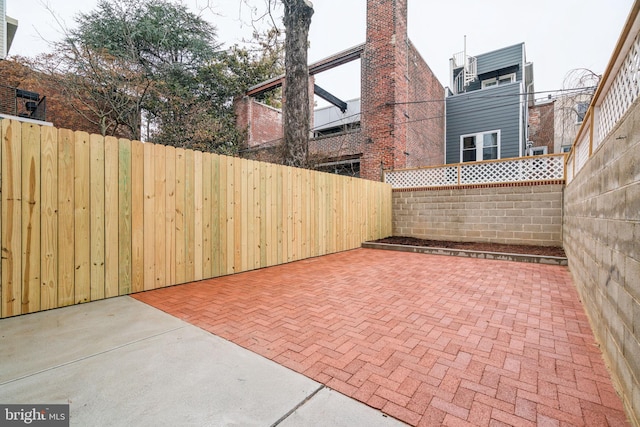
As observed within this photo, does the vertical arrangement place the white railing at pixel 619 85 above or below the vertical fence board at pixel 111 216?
above

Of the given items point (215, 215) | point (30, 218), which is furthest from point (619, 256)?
point (30, 218)

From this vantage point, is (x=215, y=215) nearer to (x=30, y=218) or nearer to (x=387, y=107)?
(x=30, y=218)

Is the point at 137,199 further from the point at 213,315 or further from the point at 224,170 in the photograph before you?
the point at 213,315

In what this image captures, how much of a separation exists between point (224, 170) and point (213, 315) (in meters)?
2.24

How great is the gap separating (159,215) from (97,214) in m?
0.61

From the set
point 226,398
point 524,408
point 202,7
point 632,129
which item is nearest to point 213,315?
point 226,398

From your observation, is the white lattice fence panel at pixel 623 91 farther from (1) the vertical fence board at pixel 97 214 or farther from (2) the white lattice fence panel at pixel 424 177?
(2) the white lattice fence panel at pixel 424 177

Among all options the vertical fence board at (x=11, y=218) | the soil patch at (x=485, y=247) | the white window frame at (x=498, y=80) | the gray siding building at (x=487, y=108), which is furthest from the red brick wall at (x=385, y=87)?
the vertical fence board at (x=11, y=218)

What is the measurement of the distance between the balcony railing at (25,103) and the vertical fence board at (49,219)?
10389mm

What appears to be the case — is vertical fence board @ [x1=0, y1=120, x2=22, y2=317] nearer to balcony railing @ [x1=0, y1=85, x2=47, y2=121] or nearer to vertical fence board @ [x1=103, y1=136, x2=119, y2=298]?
vertical fence board @ [x1=103, y1=136, x2=119, y2=298]

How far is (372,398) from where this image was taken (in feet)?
4.66

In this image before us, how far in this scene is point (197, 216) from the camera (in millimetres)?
3824

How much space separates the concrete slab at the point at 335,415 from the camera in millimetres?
1243

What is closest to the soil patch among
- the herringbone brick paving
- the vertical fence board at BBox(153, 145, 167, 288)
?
the herringbone brick paving
